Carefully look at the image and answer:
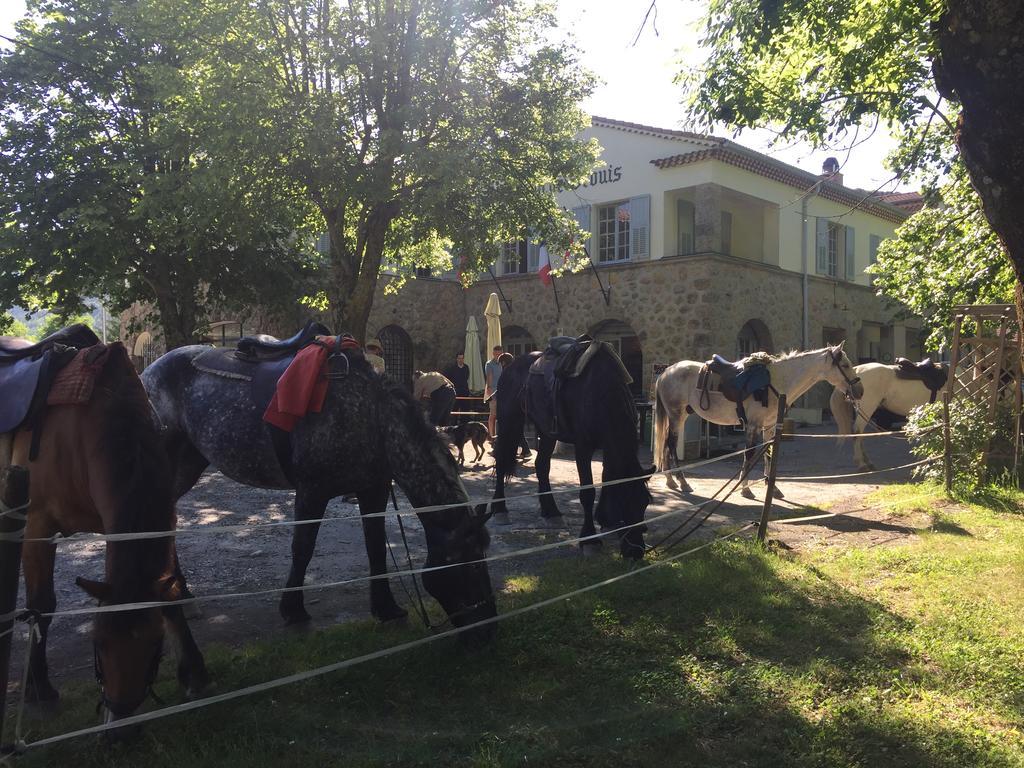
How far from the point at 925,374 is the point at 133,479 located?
12.2 metres

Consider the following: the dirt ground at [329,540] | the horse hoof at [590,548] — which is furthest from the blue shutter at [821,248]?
the horse hoof at [590,548]

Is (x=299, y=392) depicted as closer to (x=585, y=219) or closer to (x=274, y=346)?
(x=274, y=346)

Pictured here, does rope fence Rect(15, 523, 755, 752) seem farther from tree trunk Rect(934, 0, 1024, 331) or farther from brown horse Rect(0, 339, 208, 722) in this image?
tree trunk Rect(934, 0, 1024, 331)

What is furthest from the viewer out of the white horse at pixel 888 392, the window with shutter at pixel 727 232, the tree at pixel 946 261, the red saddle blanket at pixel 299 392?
the window with shutter at pixel 727 232

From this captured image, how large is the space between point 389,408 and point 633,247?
16.3 meters

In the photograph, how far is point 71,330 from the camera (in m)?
3.93

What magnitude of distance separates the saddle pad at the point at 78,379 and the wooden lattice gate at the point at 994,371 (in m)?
8.78

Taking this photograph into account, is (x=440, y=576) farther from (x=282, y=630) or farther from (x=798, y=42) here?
(x=798, y=42)

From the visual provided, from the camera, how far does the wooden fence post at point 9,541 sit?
2.37 metres

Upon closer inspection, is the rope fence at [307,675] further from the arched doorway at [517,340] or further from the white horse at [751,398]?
the arched doorway at [517,340]

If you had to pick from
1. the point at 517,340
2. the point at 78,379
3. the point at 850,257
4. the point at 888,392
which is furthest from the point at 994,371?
the point at 850,257

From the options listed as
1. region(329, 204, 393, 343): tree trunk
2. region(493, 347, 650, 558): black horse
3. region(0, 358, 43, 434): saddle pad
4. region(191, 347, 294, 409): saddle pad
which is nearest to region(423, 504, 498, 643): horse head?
region(493, 347, 650, 558): black horse

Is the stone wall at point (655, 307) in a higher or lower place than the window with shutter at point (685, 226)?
lower

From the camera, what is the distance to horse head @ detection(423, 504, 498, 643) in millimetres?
3566
